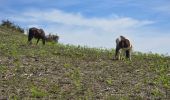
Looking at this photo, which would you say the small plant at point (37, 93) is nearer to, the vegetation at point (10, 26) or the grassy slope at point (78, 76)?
the grassy slope at point (78, 76)

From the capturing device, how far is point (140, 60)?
25.8 meters

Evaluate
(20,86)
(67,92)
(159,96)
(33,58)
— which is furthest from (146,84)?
(33,58)

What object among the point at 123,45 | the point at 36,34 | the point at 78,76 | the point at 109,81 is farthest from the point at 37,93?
the point at 36,34

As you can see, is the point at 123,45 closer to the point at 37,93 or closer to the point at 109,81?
the point at 109,81

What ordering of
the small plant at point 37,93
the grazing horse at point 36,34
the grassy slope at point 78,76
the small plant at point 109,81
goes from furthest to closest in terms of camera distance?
the grazing horse at point 36,34 → the small plant at point 109,81 → the grassy slope at point 78,76 → the small plant at point 37,93

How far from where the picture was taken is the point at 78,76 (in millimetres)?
19578

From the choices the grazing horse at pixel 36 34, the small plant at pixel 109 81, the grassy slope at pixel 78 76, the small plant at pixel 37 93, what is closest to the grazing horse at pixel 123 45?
the grassy slope at pixel 78 76

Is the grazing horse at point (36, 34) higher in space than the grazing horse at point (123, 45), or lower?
higher

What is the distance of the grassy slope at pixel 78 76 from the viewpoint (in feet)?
54.8

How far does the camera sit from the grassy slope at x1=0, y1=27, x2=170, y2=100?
1669 centimetres

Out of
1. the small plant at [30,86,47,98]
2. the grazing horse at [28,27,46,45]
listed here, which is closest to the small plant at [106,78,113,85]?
the small plant at [30,86,47,98]

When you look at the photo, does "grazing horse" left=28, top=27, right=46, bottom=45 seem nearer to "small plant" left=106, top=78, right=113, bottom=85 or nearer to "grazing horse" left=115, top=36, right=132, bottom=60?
"grazing horse" left=115, top=36, right=132, bottom=60

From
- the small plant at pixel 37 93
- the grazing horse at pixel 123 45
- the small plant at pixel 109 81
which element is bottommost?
the small plant at pixel 37 93

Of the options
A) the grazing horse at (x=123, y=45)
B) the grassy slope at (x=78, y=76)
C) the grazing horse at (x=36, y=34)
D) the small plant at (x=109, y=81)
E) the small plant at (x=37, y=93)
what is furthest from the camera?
the grazing horse at (x=36, y=34)
